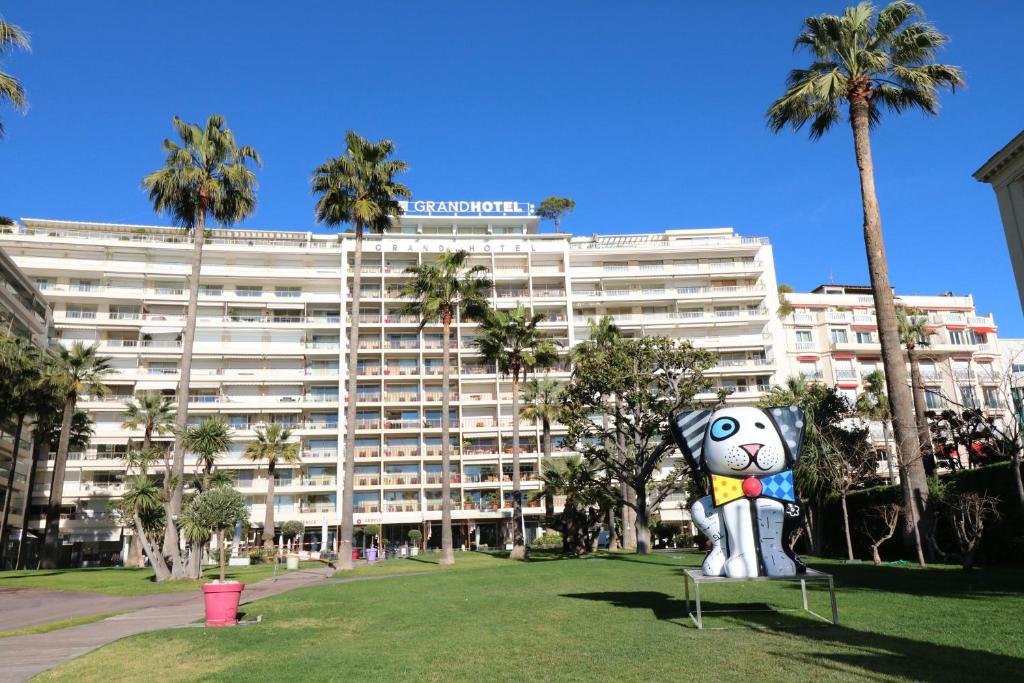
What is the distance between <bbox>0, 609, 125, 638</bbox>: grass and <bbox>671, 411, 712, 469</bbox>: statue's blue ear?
41.0 feet

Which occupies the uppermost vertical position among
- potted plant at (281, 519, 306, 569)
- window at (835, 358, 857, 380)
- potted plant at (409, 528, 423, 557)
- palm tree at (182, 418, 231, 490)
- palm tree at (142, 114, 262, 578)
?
palm tree at (142, 114, 262, 578)

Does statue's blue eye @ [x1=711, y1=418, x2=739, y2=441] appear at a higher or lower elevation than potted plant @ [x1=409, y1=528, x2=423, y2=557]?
higher

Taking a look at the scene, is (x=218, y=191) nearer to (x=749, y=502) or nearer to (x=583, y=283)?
(x=749, y=502)

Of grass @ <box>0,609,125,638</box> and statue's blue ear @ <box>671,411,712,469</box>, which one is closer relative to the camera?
statue's blue ear @ <box>671,411,712,469</box>

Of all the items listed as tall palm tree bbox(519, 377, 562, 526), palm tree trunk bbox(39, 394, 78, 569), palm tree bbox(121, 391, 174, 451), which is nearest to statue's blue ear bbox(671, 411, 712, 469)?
tall palm tree bbox(519, 377, 562, 526)

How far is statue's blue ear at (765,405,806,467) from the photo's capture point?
37.7ft

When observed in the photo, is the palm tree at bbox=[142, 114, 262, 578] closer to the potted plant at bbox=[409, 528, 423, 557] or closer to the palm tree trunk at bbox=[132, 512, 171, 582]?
the palm tree trunk at bbox=[132, 512, 171, 582]

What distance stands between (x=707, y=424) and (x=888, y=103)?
59.6ft

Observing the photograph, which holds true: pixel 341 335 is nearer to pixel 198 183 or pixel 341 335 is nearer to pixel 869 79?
pixel 198 183

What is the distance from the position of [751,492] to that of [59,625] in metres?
14.1

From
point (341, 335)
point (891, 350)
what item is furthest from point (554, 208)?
point (891, 350)

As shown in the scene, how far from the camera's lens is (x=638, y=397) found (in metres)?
34.2

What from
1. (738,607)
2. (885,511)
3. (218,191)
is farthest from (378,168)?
(738,607)

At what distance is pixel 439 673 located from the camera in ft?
26.9
